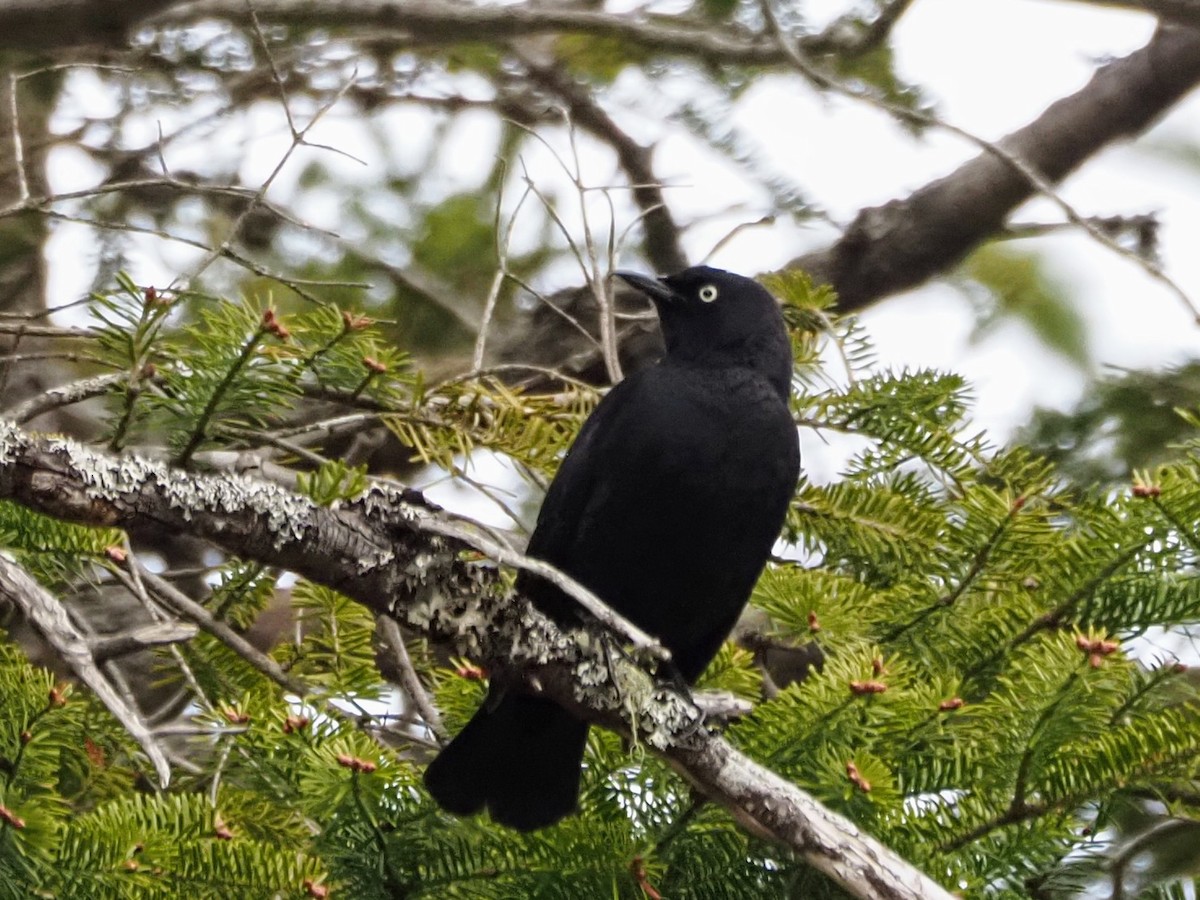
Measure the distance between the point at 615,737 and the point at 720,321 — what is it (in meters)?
1.40

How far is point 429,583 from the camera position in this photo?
2236 millimetres

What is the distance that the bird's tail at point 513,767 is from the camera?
2.63m

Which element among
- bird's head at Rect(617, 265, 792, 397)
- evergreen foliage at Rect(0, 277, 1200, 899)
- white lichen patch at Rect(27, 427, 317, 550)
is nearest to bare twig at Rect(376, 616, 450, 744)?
evergreen foliage at Rect(0, 277, 1200, 899)

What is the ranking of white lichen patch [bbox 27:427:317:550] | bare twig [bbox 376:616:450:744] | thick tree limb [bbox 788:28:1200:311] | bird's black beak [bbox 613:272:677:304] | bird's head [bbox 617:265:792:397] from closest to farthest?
white lichen patch [bbox 27:427:317:550], bare twig [bbox 376:616:450:744], bird's head [bbox 617:265:792:397], bird's black beak [bbox 613:272:677:304], thick tree limb [bbox 788:28:1200:311]

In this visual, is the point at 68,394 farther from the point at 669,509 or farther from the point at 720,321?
the point at 720,321

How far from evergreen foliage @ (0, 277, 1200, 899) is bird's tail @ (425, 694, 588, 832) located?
67mm

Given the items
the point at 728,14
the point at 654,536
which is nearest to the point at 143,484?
the point at 654,536

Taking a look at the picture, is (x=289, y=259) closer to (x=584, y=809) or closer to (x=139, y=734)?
(x=584, y=809)

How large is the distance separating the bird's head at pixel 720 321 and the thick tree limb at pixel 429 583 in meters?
1.34

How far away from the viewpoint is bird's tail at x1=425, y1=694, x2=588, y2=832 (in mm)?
2631

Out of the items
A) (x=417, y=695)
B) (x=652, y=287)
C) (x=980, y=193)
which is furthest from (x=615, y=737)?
(x=980, y=193)

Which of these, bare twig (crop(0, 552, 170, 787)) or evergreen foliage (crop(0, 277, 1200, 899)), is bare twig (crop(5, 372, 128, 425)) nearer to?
evergreen foliage (crop(0, 277, 1200, 899))

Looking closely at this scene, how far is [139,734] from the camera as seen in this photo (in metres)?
2.02

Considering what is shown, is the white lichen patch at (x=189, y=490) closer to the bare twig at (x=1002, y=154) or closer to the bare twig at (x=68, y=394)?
the bare twig at (x=68, y=394)
